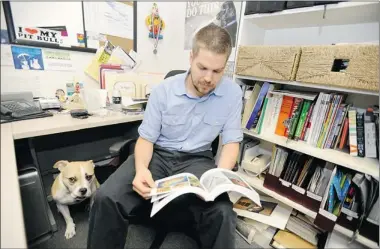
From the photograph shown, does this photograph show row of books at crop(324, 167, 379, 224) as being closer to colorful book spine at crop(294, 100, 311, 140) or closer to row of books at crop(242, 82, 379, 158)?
row of books at crop(242, 82, 379, 158)

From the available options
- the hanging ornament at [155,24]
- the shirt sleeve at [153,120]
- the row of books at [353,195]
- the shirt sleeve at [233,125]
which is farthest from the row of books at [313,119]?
the hanging ornament at [155,24]

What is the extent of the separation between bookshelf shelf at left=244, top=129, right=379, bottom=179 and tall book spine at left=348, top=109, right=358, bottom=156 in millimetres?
31

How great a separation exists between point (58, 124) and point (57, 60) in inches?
17.8

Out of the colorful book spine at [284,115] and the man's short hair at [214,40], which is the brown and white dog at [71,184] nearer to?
the man's short hair at [214,40]

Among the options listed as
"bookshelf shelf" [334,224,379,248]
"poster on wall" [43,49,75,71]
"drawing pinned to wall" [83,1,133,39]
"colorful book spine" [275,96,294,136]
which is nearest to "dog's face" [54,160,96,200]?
"poster on wall" [43,49,75,71]

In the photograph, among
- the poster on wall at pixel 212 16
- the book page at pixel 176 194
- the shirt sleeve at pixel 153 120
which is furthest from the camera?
the poster on wall at pixel 212 16

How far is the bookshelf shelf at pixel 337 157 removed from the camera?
81 centimetres

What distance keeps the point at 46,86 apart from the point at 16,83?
0.25 metres

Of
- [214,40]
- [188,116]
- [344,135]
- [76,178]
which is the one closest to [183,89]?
[188,116]

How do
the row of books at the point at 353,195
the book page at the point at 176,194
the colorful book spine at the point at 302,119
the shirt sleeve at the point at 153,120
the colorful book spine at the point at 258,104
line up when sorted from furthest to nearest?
1. the colorful book spine at the point at 258,104
2. the colorful book spine at the point at 302,119
3. the shirt sleeve at the point at 153,120
4. the row of books at the point at 353,195
5. the book page at the point at 176,194

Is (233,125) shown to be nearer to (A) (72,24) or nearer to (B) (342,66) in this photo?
(B) (342,66)

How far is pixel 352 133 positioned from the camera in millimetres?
900

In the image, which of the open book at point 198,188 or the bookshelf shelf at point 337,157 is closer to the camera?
the open book at point 198,188

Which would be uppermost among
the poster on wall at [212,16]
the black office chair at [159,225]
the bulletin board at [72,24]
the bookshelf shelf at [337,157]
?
the poster on wall at [212,16]
